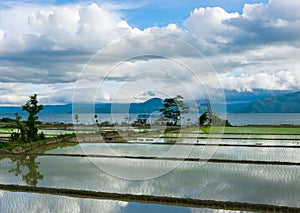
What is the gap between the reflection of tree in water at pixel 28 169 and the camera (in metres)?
9.08

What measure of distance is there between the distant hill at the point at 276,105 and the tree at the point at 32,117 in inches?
4713

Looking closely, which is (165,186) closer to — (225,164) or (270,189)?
(270,189)

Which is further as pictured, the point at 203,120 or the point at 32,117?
the point at 203,120

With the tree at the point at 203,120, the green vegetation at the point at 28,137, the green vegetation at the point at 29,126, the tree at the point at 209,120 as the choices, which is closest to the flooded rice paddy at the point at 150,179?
the green vegetation at the point at 28,137

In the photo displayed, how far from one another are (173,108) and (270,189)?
20644 millimetres

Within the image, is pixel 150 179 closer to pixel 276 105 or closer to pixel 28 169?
pixel 28 169

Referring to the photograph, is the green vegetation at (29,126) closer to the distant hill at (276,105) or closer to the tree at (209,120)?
the tree at (209,120)

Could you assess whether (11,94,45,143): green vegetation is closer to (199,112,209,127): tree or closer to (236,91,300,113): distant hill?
(199,112,209,127): tree

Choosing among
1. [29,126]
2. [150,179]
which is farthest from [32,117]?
[150,179]

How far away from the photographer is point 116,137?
20.6 meters

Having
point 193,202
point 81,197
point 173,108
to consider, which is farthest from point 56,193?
point 173,108

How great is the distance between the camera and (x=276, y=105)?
137250 millimetres

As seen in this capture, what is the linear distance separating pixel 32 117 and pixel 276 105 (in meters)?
133

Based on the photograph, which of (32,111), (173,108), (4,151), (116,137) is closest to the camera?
(4,151)
